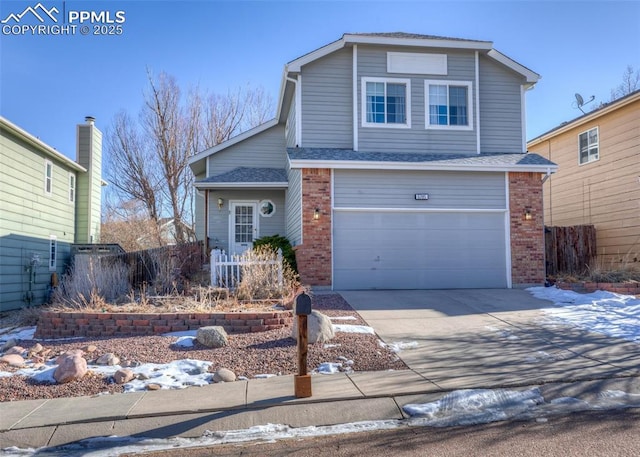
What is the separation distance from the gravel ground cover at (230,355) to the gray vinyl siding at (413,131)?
23.3 feet

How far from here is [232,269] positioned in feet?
34.8

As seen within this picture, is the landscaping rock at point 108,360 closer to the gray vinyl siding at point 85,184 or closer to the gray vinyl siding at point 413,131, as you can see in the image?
the gray vinyl siding at point 413,131

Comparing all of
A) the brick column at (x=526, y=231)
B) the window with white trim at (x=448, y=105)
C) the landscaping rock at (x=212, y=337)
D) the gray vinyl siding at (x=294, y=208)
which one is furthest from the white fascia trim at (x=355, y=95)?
the landscaping rock at (x=212, y=337)

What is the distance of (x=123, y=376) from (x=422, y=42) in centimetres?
1150

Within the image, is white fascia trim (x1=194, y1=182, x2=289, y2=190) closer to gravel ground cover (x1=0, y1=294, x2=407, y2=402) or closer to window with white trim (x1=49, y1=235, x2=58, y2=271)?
window with white trim (x1=49, y1=235, x2=58, y2=271)

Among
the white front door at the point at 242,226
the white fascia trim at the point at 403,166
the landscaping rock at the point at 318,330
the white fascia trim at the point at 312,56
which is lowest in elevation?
the landscaping rock at the point at 318,330

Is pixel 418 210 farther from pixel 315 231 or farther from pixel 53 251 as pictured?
pixel 53 251

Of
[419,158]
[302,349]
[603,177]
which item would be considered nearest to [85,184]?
[419,158]

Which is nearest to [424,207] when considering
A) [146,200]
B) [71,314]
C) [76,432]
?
[71,314]

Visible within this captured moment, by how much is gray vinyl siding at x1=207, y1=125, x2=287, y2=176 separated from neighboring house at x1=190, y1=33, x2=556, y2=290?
253 cm

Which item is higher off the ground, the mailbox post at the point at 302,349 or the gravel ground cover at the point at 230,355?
the mailbox post at the point at 302,349

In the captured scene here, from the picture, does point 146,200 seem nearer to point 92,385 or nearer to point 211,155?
point 211,155

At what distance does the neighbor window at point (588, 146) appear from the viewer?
16.7 metres

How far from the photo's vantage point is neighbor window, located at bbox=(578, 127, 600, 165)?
54.9ft
